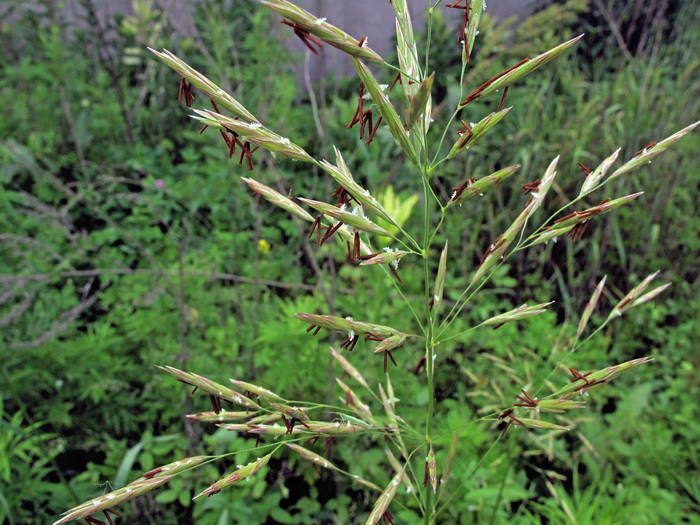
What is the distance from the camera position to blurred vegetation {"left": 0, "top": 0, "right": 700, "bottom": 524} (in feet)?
5.39

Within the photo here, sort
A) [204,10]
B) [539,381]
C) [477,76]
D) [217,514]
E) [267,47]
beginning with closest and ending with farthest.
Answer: [217,514]
[539,381]
[477,76]
[267,47]
[204,10]

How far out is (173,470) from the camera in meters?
0.65

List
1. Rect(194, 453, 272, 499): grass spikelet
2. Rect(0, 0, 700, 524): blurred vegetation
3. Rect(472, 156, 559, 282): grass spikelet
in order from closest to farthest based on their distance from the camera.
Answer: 1. Rect(194, 453, 272, 499): grass spikelet
2. Rect(472, 156, 559, 282): grass spikelet
3. Rect(0, 0, 700, 524): blurred vegetation

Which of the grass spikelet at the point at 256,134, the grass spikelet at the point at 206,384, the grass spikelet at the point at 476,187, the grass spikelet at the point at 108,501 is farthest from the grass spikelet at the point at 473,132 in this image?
the grass spikelet at the point at 108,501

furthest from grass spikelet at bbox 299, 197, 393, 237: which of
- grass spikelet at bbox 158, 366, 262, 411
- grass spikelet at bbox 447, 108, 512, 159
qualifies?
grass spikelet at bbox 158, 366, 262, 411

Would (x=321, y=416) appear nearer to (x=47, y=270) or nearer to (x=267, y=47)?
(x=47, y=270)

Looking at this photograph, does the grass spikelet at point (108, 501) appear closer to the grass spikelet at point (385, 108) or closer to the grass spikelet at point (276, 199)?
the grass spikelet at point (276, 199)

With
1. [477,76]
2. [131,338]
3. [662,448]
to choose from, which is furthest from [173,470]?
[477,76]

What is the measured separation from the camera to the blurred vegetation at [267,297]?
164 cm

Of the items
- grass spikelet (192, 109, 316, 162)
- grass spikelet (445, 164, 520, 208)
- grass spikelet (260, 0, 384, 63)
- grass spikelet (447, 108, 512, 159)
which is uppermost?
grass spikelet (260, 0, 384, 63)

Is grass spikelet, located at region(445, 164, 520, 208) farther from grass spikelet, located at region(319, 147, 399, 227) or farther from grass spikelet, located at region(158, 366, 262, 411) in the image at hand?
grass spikelet, located at region(158, 366, 262, 411)

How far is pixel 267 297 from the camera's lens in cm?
240

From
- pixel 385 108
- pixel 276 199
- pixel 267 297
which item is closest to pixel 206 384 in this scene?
pixel 276 199

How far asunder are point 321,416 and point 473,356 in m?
0.79
